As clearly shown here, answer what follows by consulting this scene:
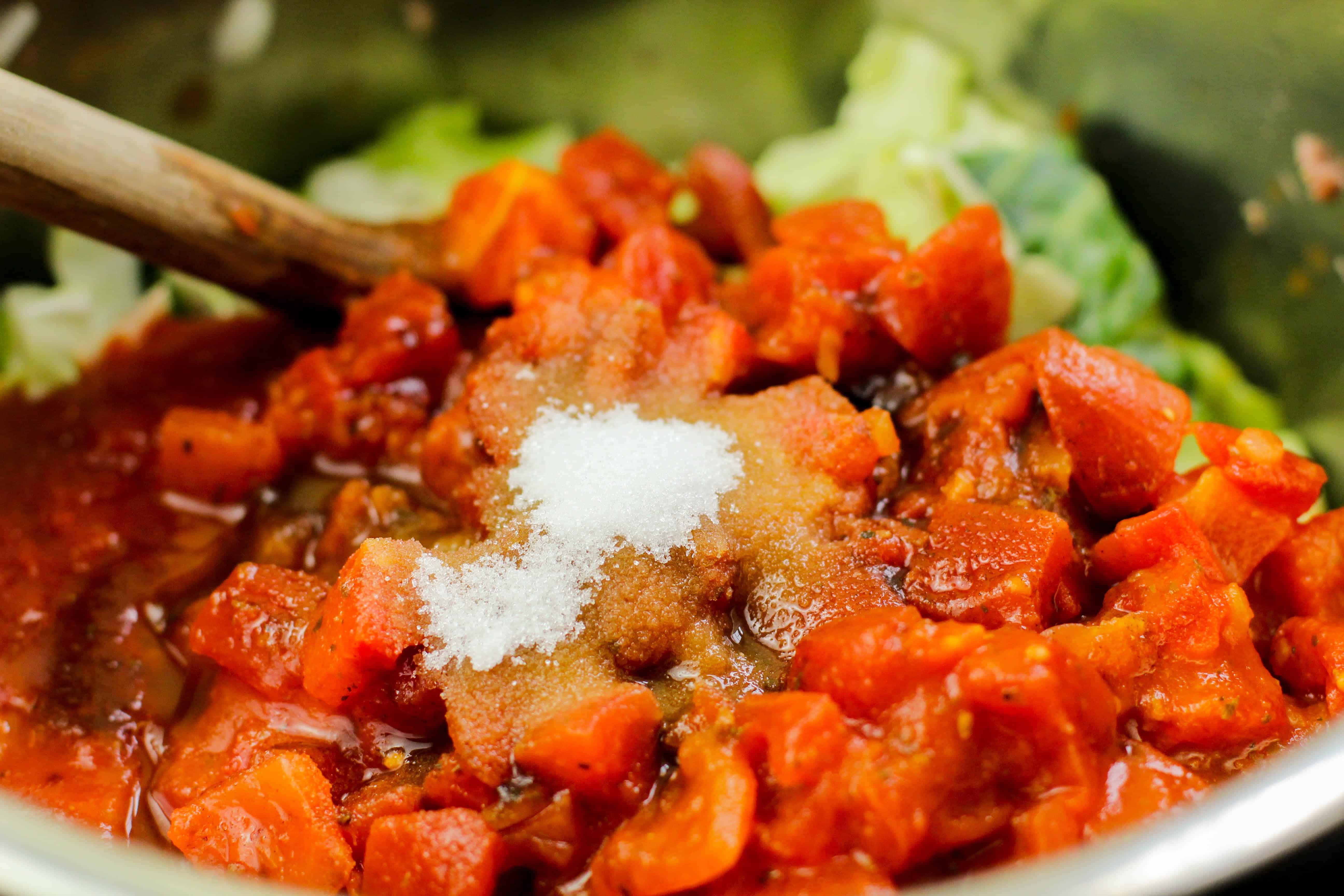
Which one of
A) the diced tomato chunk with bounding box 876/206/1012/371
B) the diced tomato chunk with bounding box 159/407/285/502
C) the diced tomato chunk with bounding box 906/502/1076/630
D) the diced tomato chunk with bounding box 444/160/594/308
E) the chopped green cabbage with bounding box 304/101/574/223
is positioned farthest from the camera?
the chopped green cabbage with bounding box 304/101/574/223

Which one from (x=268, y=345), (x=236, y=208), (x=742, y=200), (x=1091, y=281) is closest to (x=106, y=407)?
(x=268, y=345)

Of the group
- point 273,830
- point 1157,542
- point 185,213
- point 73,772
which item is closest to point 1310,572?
point 1157,542

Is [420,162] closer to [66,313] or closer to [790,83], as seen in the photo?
[66,313]

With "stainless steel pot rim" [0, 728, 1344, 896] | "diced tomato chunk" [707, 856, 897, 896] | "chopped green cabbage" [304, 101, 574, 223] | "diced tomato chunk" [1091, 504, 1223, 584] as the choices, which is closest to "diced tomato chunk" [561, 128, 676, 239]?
"chopped green cabbage" [304, 101, 574, 223]

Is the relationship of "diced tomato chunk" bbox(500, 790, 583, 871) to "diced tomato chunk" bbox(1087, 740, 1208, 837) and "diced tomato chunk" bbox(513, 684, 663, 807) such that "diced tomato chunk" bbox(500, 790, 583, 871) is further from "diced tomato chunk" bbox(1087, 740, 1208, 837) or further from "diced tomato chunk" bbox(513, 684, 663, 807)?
"diced tomato chunk" bbox(1087, 740, 1208, 837)

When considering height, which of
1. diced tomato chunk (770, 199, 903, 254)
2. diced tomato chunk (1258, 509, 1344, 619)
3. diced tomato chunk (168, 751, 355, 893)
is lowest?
diced tomato chunk (168, 751, 355, 893)

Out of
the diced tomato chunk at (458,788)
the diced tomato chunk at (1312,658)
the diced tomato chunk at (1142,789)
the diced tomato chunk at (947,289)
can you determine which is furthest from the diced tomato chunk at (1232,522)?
the diced tomato chunk at (458,788)

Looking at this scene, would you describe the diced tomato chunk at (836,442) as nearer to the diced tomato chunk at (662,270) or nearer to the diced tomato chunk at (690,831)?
the diced tomato chunk at (662,270)

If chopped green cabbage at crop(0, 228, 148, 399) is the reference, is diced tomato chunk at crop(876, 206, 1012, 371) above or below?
above

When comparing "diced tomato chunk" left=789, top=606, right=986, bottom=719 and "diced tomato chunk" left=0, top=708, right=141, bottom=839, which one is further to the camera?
"diced tomato chunk" left=0, top=708, right=141, bottom=839
